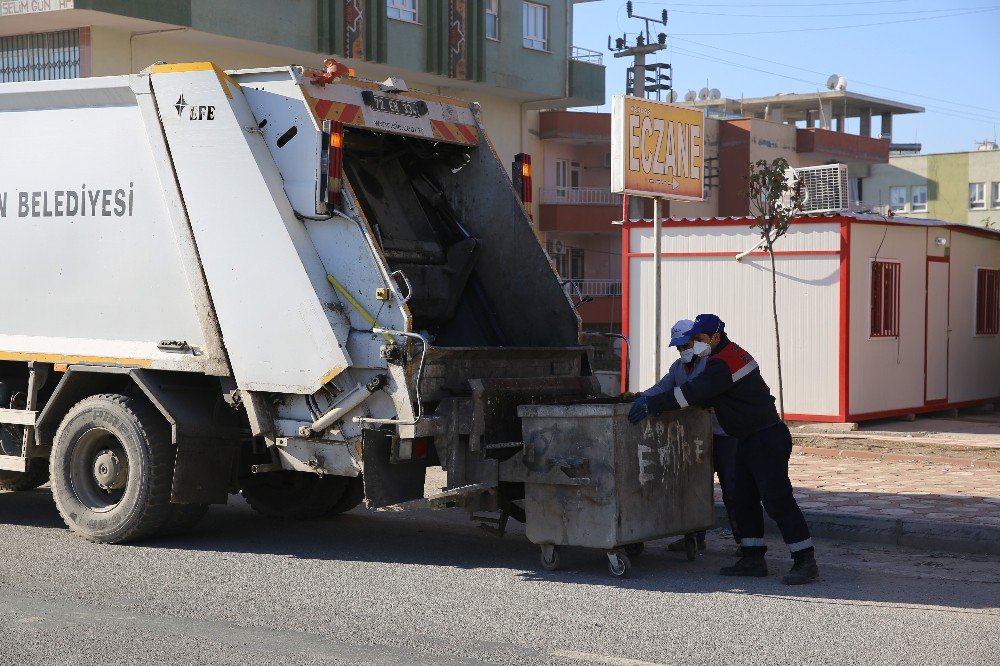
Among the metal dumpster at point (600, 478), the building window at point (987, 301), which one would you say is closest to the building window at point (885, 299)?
the building window at point (987, 301)

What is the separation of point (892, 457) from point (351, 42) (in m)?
18.8

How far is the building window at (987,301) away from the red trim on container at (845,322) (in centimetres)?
422

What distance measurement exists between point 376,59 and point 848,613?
24730mm

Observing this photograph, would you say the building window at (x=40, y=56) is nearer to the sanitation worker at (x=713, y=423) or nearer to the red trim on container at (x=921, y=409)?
the red trim on container at (x=921, y=409)

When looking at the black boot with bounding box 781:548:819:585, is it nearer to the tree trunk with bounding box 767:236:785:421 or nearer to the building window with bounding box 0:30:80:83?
the tree trunk with bounding box 767:236:785:421

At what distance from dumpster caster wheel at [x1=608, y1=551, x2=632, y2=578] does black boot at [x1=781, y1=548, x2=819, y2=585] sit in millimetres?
904

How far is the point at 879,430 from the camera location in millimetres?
15250

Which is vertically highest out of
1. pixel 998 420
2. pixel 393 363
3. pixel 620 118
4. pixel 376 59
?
pixel 376 59

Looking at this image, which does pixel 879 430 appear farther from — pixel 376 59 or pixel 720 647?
pixel 376 59

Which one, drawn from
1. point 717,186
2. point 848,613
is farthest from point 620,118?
point 717,186

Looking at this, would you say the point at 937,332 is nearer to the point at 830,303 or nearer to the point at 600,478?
the point at 830,303

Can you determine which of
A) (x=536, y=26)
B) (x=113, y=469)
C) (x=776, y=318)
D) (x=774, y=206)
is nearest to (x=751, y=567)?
(x=113, y=469)

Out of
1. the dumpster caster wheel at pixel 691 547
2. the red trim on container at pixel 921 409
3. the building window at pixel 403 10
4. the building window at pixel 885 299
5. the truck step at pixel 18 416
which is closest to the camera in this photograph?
the dumpster caster wheel at pixel 691 547

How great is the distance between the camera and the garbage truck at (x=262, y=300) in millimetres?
7742
